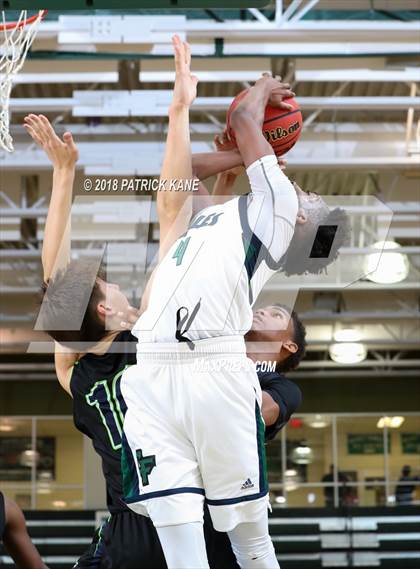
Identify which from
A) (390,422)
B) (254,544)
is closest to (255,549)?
(254,544)

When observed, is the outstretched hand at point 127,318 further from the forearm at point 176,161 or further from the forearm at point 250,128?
the forearm at point 250,128

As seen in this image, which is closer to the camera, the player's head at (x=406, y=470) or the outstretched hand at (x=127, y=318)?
the outstretched hand at (x=127, y=318)

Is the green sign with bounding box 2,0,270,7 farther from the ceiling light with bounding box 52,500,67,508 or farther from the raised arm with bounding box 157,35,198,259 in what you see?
the ceiling light with bounding box 52,500,67,508

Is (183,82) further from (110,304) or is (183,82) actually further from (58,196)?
(110,304)

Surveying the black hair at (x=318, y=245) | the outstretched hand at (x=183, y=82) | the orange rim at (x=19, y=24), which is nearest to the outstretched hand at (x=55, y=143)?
the outstretched hand at (x=183, y=82)

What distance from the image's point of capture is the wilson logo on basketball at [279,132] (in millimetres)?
3178

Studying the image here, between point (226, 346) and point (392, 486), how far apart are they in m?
15.0

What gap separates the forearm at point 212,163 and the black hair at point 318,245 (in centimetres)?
29

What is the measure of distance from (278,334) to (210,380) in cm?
102

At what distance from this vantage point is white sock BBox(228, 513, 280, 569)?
2789 millimetres

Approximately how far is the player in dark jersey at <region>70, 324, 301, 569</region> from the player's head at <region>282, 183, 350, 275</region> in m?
0.45

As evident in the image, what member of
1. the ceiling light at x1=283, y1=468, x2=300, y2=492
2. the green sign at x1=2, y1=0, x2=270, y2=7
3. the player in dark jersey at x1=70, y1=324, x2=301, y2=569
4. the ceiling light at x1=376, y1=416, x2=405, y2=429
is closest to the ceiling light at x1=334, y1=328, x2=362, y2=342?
the ceiling light at x1=376, y1=416, x2=405, y2=429

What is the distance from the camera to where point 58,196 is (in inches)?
136

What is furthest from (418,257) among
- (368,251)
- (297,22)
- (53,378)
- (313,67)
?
(53,378)
